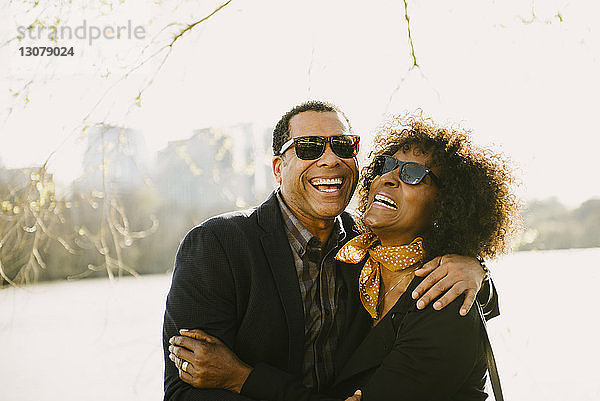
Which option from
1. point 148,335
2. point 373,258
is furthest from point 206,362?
point 148,335

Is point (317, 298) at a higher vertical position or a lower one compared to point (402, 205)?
lower

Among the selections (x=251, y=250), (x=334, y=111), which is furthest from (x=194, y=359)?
(x=334, y=111)

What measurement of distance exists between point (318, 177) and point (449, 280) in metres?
0.79

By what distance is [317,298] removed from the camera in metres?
3.08

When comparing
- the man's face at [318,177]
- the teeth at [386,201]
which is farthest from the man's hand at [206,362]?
the teeth at [386,201]

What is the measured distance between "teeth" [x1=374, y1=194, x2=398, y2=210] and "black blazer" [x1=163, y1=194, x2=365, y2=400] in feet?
1.43

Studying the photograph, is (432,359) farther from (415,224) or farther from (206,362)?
(206,362)

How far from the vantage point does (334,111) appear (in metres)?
3.29

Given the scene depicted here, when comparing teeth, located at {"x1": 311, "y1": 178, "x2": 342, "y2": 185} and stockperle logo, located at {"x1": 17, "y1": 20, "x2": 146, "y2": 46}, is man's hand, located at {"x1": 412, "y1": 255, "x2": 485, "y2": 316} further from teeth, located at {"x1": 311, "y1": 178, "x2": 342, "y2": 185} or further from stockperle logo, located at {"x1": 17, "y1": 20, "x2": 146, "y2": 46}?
stockperle logo, located at {"x1": 17, "y1": 20, "x2": 146, "y2": 46}

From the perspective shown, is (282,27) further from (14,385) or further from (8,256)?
(14,385)

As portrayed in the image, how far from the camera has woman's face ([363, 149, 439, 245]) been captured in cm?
287

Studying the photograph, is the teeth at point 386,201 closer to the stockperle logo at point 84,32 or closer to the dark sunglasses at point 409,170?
the dark sunglasses at point 409,170

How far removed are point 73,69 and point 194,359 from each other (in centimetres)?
234

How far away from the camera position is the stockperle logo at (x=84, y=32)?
13.4 feet
